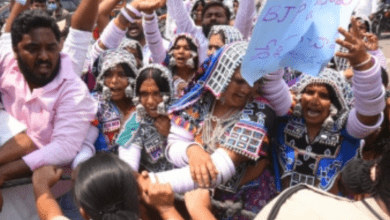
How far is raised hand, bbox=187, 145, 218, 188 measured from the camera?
207cm

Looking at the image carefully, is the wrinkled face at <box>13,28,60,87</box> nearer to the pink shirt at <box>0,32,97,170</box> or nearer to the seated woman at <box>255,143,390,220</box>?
the pink shirt at <box>0,32,97,170</box>

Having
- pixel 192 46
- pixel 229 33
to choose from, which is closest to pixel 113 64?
pixel 192 46

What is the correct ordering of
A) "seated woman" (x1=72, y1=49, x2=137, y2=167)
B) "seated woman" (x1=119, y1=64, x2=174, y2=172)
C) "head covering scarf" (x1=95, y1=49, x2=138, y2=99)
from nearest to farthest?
"seated woman" (x1=119, y1=64, x2=174, y2=172) → "seated woman" (x1=72, y1=49, x2=137, y2=167) → "head covering scarf" (x1=95, y1=49, x2=138, y2=99)

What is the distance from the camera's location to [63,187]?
8.57 ft

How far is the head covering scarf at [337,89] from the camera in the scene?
2430 millimetres

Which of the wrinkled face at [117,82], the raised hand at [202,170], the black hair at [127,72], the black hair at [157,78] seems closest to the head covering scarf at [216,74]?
the raised hand at [202,170]

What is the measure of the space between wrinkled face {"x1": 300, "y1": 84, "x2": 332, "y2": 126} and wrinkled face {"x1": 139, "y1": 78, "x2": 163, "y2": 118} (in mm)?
823

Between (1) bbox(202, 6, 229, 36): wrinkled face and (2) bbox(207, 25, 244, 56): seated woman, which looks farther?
(1) bbox(202, 6, 229, 36): wrinkled face

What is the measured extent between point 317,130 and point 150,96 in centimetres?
95

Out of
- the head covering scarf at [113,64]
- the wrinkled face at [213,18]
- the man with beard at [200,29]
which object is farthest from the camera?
the wrinkled face at [213,18]

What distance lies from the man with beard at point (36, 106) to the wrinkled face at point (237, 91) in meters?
0.71

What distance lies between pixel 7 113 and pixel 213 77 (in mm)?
994

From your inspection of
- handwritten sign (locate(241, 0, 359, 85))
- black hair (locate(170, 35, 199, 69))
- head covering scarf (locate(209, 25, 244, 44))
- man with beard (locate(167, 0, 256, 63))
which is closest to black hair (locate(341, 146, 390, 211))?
handwritten sign (locate(241, 0, 359, 85))

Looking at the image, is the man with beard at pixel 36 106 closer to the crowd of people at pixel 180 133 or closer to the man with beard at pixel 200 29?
the crowd of people at pixel 180 133
